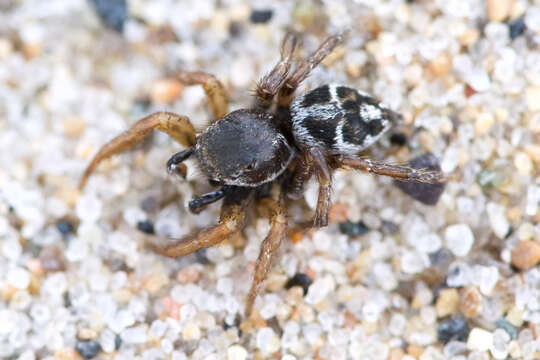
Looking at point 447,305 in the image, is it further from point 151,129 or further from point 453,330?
point 151,129

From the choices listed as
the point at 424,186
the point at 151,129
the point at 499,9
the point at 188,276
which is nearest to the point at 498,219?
the point at 424,186

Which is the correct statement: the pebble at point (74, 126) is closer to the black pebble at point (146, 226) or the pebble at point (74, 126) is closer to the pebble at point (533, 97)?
the black pebble at point (146, 226)

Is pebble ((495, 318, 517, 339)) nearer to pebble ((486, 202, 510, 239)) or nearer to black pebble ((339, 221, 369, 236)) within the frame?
pebble ((486, 202, 510, 239))

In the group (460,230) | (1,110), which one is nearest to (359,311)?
(460,230)

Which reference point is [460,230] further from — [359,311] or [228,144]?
[228,144]

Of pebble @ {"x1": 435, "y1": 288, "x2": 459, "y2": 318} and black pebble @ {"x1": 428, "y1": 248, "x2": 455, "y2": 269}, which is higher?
black pebble @ {"x1": 428, "y1": 248, "x2": 455, "y2": 269}

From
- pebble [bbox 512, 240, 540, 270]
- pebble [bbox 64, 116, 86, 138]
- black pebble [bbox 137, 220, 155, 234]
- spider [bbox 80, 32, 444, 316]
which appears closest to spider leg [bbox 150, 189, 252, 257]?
spider [bbox 80, 32, 444, 316]
